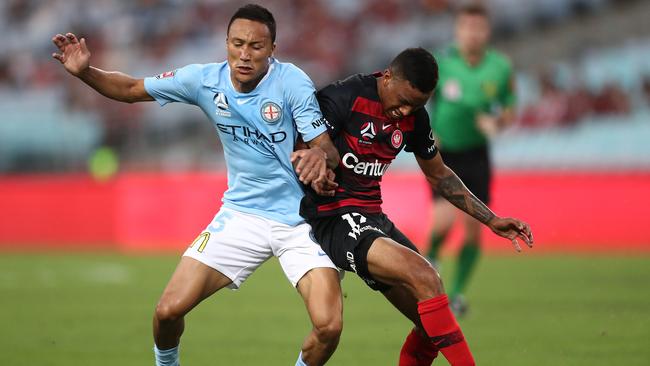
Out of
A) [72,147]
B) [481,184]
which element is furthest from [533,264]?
[72,147]

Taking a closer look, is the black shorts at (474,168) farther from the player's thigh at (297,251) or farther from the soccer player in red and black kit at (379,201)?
the player's thigh at (297,251)

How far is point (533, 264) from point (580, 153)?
12.0 ft

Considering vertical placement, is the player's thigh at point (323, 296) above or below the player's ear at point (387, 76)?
below

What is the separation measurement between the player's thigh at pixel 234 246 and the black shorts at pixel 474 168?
4565 millimetres

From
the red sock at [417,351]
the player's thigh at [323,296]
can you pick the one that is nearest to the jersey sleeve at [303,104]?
the player's thigh at [323,296]

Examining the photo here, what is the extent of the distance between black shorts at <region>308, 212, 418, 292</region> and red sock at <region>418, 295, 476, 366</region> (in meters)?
0.40

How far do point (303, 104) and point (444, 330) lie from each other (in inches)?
62.0

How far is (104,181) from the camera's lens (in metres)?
Result: 18.2

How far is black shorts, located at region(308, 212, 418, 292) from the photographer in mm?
6203

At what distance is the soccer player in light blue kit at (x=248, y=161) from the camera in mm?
6277

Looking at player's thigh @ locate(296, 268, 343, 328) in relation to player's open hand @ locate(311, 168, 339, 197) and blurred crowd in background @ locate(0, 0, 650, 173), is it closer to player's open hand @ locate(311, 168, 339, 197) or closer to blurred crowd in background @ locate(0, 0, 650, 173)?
player's open hand @ locate(311, 168, 339, 197)

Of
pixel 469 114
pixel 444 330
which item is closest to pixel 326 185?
pixel 444 330

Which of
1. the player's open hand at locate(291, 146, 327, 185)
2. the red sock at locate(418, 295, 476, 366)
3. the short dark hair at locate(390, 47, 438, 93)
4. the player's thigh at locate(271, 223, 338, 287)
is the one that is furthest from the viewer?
the player's thigh at locate(271, 223, 338, 287)

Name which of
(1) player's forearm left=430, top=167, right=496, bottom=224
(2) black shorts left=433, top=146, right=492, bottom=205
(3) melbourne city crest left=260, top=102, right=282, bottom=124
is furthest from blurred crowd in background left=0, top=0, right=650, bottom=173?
(3) melbourne city crest left=260, top=102, right=282, bottom=124
